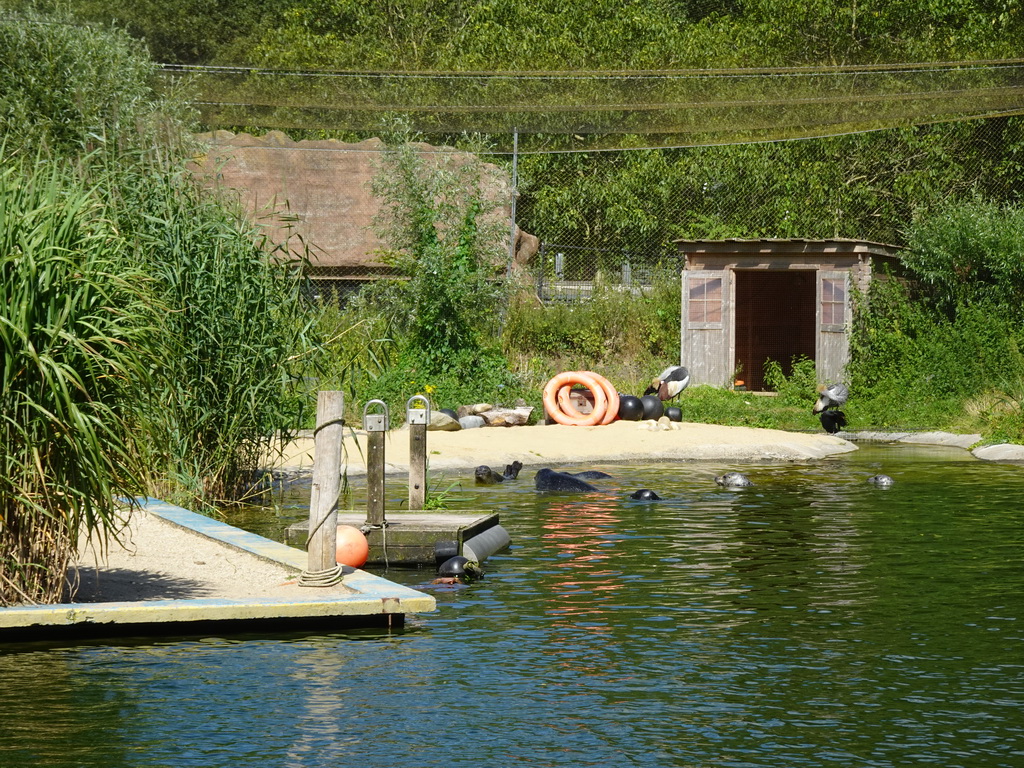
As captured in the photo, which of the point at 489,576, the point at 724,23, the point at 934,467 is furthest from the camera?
the point at 724,23

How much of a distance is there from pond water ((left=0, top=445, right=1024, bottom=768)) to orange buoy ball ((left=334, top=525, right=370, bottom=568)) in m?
0.48

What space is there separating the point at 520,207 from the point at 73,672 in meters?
26.7

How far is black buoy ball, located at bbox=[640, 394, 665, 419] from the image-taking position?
24281mm

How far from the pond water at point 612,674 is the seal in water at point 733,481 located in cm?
423

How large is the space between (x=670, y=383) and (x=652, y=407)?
164 cm

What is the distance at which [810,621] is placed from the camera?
31.9ft

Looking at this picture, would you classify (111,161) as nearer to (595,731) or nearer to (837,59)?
(595,731)

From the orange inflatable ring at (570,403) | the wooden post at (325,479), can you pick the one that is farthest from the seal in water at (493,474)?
the wooden post at (325,479)

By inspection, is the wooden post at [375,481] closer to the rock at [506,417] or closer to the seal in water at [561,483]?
the seal in water at [561,483]

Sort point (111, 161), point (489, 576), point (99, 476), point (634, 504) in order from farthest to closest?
point (634, 504)
point (111, 161)
point (489, 576)
point (99, 476)

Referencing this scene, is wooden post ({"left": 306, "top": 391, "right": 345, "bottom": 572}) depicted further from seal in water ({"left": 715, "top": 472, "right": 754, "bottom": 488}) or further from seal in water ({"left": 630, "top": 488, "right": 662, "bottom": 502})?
seal in water ({"left": 715, "top": 472, "right": 754, "bottom": 488})

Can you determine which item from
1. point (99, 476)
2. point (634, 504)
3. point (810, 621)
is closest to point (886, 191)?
point (634, 504)

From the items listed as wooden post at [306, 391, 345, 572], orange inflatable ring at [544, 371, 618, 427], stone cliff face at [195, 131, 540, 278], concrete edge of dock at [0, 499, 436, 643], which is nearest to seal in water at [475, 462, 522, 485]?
orange inflatable ring at [544, 371, 618, 427]

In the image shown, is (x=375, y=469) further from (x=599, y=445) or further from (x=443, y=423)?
(x=443, y=423)
